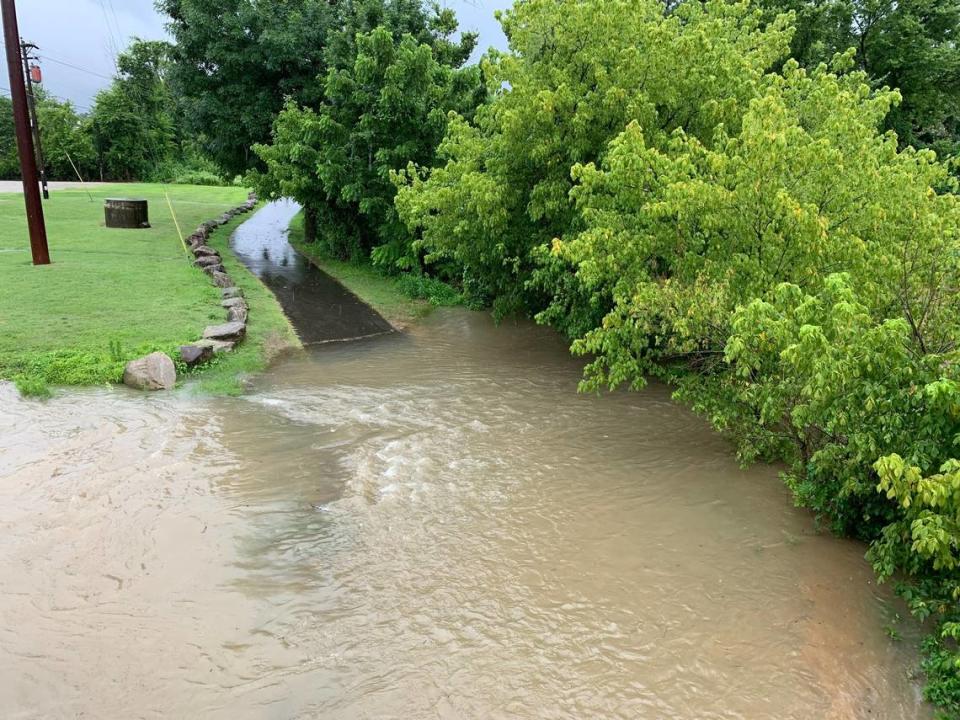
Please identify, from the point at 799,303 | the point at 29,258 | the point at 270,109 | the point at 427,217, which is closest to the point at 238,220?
the point at 270,109

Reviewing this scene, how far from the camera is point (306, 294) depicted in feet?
47.9

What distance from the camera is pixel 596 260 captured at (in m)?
7.11

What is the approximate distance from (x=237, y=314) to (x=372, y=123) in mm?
5648

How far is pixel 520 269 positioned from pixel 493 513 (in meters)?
6.21

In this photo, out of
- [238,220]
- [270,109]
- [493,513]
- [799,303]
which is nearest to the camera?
[799,303]

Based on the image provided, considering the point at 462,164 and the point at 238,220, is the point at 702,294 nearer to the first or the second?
the point at 462,164

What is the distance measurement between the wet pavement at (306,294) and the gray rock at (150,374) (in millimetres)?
2803

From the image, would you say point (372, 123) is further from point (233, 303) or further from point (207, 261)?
point (233, 303)

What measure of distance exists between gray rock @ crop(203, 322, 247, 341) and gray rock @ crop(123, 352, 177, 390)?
4.49ft

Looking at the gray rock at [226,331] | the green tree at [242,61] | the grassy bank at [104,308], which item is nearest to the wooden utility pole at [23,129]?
the grassy bank at [104,308]

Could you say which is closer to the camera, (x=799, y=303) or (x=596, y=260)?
(x=799, y=303)

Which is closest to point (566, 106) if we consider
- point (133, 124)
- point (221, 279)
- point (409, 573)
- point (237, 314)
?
point (237, 314)

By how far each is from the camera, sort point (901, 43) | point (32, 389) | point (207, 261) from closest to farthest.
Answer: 1. point (32, 389)
2. point (207, 261)
3. point (901, 43)

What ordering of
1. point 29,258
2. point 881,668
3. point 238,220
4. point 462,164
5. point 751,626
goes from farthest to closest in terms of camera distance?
1. point 238,220
2. point 29,258
3. point 462,164
4. point 751,626
5. point 881,668
